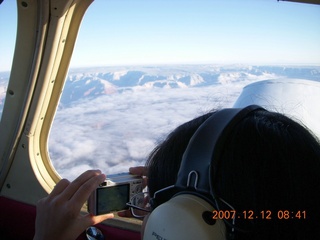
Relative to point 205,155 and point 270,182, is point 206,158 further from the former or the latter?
point 270,182

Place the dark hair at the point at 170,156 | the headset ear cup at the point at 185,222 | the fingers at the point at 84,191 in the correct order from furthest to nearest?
the fingers at the point at 84,191
the dark hair at the point at 170,156
the headset ear cup at the point at 185,222

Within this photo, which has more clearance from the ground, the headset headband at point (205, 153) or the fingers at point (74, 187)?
the headset headband at point (205, 153)

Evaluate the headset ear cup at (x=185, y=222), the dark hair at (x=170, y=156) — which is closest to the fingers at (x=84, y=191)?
the dark hair at (x=170, y=156)

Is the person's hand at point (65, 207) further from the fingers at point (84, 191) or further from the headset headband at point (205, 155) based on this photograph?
the headset headband at point (205, 155)

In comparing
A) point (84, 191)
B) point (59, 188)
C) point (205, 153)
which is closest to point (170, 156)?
point (205, 153)

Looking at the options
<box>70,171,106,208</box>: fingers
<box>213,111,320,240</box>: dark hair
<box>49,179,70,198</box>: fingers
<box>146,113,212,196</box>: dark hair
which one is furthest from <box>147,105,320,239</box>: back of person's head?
<box>49,179,70,198</box>: fingers

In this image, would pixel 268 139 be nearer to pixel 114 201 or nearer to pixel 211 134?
pixel 211 134

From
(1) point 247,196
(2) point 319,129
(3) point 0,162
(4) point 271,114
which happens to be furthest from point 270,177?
(3) point 0,162
